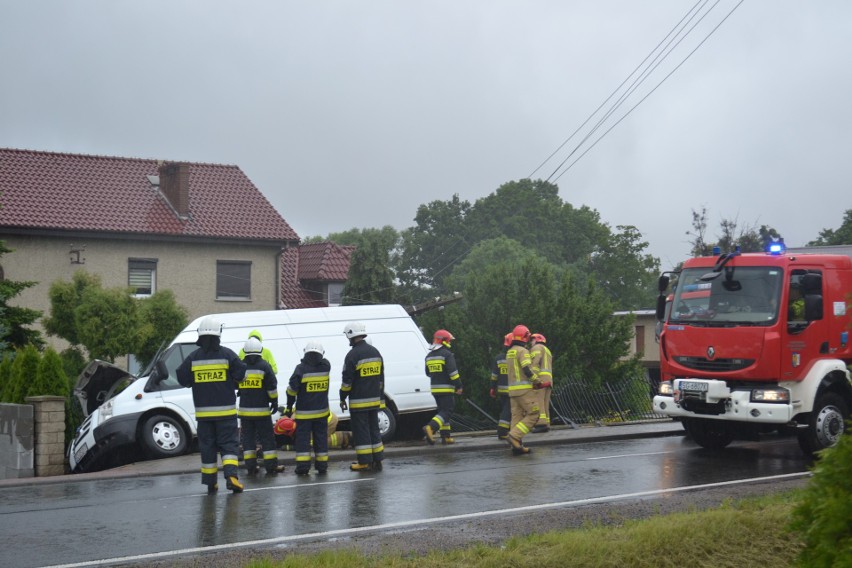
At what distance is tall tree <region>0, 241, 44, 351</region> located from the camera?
2120 centimetres

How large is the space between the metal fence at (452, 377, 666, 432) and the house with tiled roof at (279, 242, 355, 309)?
60.5 feet

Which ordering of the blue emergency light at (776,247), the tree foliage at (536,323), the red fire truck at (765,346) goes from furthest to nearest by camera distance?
the tree foliage at (536,323), the blue emergency light at (776,247), the red fire truck at (765,346)

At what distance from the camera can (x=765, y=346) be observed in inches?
528

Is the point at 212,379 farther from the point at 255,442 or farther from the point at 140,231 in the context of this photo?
the point at 140,231

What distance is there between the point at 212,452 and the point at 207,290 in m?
24.6

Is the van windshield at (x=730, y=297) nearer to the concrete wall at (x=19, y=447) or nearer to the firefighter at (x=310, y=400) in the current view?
the firefighter at (x=310, y=400)

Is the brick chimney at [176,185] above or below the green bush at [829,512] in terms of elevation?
above

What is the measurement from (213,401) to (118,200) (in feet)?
85.8

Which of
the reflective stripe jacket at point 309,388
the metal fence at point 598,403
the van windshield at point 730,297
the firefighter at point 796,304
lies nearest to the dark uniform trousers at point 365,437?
the reflective stripe jacket at point 309,388

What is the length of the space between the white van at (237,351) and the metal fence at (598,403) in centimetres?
383

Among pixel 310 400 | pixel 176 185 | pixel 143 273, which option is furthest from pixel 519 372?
pixel 176 185

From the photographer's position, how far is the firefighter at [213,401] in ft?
37.6

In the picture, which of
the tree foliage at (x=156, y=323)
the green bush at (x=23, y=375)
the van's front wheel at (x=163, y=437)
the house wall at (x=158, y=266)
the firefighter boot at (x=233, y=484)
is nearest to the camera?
the firefighter boot at (x=233, y=484)

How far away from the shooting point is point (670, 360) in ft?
47.8
